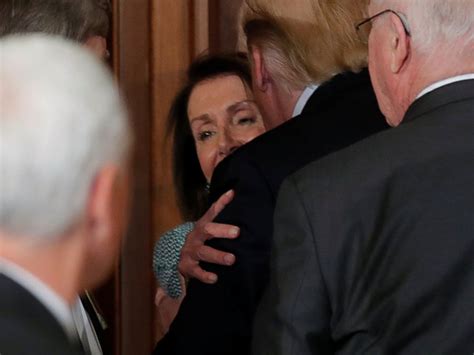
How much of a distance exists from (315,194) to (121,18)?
4.81 ft

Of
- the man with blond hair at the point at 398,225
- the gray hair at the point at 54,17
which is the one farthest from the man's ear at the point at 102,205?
the gray hair at the point at 54,17

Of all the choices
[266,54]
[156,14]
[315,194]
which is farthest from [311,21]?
[156,14]

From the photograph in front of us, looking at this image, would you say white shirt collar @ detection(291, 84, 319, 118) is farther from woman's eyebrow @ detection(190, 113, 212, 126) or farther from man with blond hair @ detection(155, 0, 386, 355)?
woman's eyebrow @ detection(190, 113, 212, 126)

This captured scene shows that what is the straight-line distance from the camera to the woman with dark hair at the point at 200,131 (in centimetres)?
262

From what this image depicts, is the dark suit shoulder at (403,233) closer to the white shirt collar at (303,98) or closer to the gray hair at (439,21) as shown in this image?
the gray hair at (439,21)

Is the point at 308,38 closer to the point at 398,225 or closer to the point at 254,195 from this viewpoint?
the point at 254,195

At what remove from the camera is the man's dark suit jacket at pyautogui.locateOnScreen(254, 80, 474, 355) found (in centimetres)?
158

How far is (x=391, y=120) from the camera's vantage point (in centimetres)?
180

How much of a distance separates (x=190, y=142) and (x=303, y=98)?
791 mm

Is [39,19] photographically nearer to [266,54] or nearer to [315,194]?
[266,54]

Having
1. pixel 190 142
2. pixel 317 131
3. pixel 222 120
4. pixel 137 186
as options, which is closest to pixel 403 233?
pixel 317 131

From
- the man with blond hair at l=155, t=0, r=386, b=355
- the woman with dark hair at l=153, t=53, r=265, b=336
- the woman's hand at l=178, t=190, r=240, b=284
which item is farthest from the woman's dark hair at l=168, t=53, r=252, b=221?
the man with blond hair at l=155, t=0, r=386, b=355

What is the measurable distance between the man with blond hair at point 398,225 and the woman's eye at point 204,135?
100 centimetres

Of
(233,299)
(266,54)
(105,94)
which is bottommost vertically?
(233,299)
